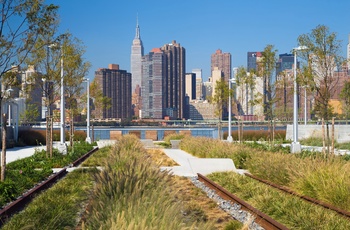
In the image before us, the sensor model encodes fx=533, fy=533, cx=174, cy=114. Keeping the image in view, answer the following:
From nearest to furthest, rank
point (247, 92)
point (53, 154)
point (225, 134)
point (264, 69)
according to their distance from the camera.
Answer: point (53, 154) → point (264, 69) → point (247, 92) → point (225, 134)

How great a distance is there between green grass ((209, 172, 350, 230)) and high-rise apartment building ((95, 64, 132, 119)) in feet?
505

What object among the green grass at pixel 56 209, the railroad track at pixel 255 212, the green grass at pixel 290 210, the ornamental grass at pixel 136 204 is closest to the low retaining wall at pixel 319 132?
the railroad track at pixel 255 212

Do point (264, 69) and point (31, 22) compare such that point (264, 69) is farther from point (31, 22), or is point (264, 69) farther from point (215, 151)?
point (31, 22)

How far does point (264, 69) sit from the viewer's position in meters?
30.5

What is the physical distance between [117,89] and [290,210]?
170m

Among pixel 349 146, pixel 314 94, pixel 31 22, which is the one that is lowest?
pixel 349 146

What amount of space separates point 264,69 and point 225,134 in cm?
1721

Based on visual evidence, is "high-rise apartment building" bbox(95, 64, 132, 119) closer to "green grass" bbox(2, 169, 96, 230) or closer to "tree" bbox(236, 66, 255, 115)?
"tree" bbox(236, 66, 255, 115)

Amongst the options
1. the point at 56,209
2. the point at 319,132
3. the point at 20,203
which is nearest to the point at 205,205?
the point at 56,209

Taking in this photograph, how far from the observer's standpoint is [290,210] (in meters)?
9.32

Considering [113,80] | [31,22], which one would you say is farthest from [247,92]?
[113,80]

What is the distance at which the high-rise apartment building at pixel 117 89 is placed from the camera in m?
171

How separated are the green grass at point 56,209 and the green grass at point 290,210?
344cm

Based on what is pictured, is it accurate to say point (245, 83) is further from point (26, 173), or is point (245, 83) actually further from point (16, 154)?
point (26, 173)
